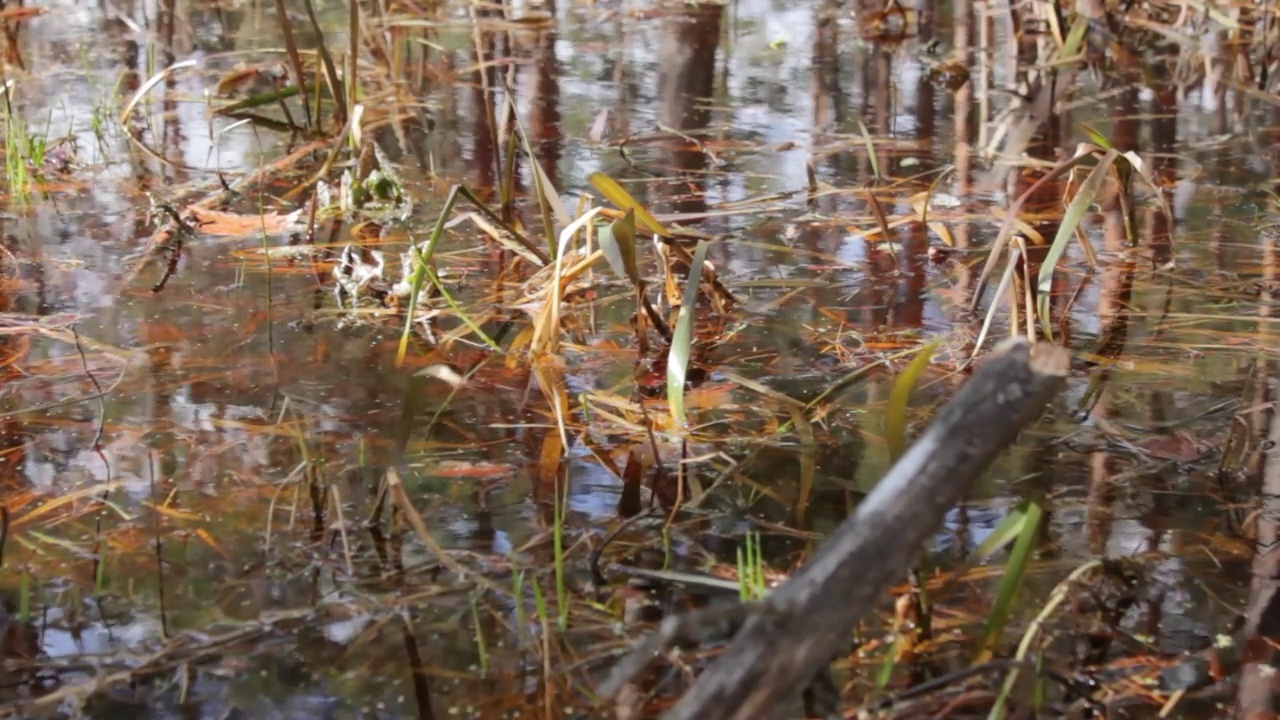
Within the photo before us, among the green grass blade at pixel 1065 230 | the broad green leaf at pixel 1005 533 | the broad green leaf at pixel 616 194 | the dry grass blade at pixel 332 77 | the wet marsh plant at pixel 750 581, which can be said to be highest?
the dry grass blade at pixel 332 77

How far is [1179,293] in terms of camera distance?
111 inches

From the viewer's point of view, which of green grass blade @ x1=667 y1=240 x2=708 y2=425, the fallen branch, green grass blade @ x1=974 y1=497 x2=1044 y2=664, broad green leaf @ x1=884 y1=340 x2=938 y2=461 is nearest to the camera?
the fallen branch

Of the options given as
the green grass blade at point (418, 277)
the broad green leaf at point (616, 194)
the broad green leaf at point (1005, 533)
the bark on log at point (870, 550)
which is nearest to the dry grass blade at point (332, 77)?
the green grass blade at point (418, 277)

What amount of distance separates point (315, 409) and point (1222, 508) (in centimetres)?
139

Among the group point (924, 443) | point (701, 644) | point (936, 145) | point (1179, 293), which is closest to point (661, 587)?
point (701, 644)

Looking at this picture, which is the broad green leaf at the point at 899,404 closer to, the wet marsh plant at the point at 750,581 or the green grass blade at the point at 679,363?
the wet marsh plant at the point at 750,581

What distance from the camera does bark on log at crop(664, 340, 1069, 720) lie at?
43.1 inches

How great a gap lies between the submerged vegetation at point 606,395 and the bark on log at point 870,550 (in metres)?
0.05

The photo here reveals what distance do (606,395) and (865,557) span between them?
121 cm

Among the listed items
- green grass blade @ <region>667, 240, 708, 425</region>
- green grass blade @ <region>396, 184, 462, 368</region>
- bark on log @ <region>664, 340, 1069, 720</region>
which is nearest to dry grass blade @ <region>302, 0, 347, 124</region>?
green grass blade @ <region>396, 184, 462, 368</region>

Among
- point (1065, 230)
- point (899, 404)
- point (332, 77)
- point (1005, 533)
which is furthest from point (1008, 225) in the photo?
point (332, 77)

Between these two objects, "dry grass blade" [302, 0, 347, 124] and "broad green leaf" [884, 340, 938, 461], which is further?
"dry grass blade" [302, 0, 347, 124]

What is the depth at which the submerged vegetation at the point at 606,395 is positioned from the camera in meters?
1.57

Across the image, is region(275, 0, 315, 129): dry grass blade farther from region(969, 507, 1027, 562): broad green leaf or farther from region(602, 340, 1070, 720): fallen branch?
region(602, 340, 1070, 720): fallen branch
